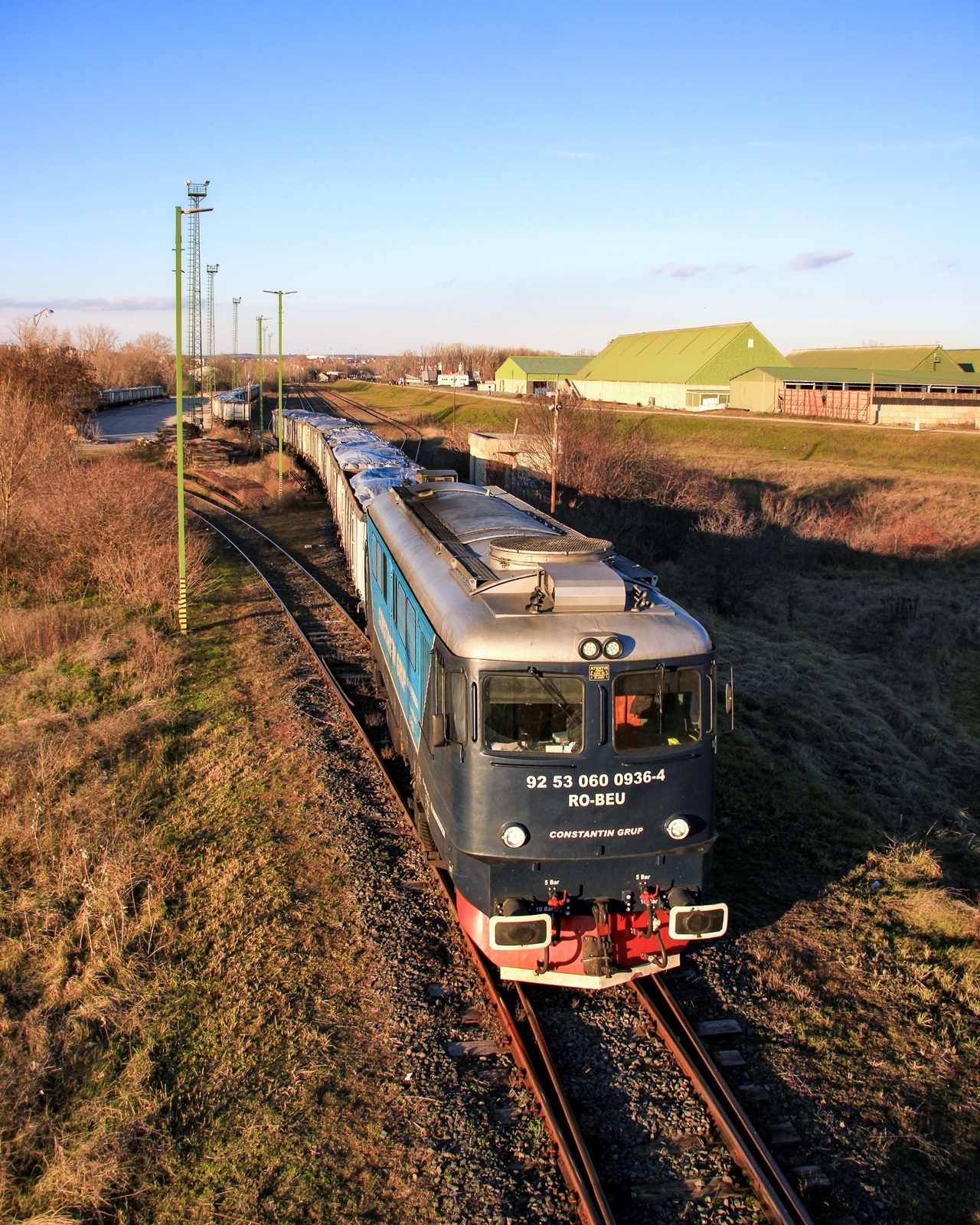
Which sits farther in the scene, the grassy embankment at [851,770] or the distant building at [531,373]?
the distant building at [531,373]

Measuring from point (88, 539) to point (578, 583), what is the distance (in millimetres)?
17087

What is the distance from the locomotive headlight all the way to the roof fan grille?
2.32 m

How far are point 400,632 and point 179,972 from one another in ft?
13.4

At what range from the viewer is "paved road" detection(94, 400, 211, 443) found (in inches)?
2114

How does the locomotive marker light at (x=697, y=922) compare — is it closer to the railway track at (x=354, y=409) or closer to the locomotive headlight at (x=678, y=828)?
the locomotive headlight at (x=678, y=828)

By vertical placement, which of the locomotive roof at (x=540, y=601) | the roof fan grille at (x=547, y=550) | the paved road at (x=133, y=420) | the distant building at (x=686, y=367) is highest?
the distant building at (x=686, y=367)

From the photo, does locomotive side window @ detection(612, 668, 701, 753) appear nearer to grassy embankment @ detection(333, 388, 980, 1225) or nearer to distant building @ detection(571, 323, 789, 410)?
grassy embankment @ detection(333, 388, 980, 1225)

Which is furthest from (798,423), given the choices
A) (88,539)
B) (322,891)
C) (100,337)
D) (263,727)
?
(100,337)

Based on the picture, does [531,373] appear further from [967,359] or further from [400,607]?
[400,607]

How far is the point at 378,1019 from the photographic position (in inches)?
281

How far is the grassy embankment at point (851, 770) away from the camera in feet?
21.9

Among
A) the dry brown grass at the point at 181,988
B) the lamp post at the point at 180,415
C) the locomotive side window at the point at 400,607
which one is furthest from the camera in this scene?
the lamp post at the point at 180,415

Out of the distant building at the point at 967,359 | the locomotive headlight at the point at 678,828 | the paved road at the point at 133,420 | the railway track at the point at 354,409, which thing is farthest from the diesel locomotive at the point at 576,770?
the distant building at the point at 967,359

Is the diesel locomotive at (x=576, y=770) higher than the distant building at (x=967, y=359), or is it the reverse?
the distant building at (x=967, y=359)
